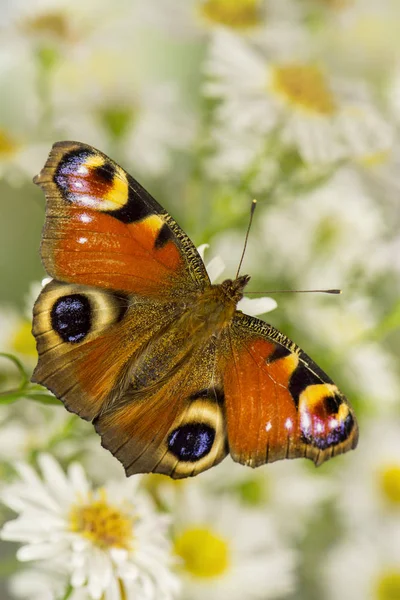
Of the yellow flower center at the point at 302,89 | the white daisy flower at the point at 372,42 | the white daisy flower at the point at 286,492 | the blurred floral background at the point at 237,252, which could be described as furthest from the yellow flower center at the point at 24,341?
the white daisy flower at the point at 372,42

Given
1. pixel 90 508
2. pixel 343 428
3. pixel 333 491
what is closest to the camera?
pixel 343 428

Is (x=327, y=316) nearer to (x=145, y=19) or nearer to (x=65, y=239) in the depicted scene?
(x=145, y=19)

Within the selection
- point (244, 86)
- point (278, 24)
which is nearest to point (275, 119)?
point (244, 86)

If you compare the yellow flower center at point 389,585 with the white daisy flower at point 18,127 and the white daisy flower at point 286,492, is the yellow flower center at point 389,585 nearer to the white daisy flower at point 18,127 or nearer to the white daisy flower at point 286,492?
the white daisy flower at point 286,492

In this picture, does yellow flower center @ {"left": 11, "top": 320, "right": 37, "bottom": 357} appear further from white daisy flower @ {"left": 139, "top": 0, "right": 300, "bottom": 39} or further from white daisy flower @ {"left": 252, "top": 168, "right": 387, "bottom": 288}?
white daisy flower @ {"left": 139, "top": 0, "right": 300, "bottom": 39}

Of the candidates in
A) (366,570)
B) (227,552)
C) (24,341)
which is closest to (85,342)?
(24,341)

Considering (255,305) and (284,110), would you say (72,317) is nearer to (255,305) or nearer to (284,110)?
(255,305)

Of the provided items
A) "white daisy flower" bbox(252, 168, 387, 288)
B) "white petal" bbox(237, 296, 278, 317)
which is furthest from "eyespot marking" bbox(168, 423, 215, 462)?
"white daisy flower" bbox(252, 168, 387, 288)
